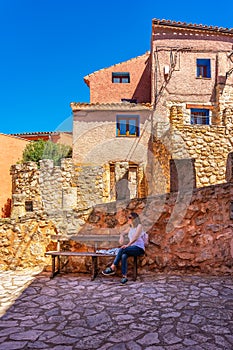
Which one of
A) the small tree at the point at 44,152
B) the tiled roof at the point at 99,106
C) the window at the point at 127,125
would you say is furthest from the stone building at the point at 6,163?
the window at the point at 127,125

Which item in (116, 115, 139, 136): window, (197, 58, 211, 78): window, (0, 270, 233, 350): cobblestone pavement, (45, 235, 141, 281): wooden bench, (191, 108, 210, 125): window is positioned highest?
(197, 58, 211, 78): window

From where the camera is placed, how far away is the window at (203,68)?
14008mm

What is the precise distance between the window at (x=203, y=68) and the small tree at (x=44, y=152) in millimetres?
7911

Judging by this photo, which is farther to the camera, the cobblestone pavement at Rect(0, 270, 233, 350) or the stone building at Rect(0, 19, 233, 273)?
the stone building at Rect(0, 19, 233, 273)

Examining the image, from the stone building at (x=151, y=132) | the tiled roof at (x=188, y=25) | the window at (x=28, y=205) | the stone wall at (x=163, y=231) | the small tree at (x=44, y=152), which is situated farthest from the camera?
the small tree at (x=44, y=152)

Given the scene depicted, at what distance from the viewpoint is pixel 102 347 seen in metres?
2.54

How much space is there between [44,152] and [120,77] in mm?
6440

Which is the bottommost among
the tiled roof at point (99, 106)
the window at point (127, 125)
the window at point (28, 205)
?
the window at point (28, 205)

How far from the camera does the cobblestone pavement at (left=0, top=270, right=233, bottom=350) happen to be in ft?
8.67

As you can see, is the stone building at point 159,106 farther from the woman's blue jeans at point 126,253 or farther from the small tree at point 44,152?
the woman's blue jeans at point 126,253

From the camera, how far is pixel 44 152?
1446cm

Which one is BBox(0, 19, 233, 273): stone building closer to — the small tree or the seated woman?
the small tree

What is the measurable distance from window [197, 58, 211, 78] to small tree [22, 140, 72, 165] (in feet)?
26.0

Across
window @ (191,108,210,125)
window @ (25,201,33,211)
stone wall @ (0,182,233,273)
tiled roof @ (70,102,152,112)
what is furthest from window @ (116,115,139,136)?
stone wall @ (0,182,233,273)
